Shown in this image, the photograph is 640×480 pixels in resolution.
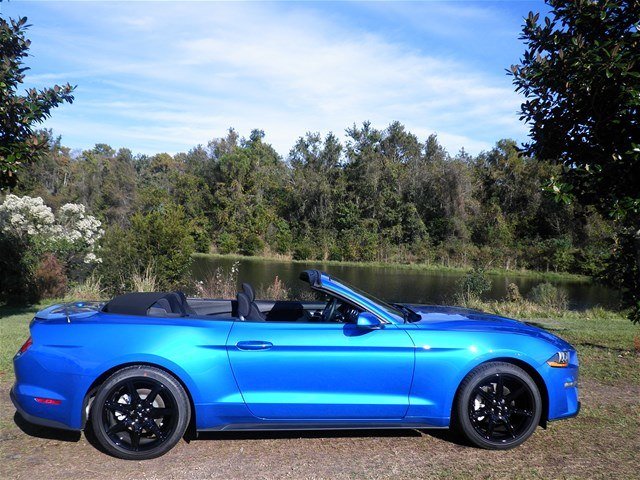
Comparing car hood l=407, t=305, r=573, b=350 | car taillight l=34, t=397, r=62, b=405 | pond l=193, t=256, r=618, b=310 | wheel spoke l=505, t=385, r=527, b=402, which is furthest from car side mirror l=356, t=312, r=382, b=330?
pond l=193, t=256, r=618, b=310

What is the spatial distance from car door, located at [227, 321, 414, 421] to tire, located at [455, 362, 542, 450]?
49 centimetres

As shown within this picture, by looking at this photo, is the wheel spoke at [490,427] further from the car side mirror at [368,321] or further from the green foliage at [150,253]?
the green foliage at [150,253]

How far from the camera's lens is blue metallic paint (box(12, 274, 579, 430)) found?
3979 mm

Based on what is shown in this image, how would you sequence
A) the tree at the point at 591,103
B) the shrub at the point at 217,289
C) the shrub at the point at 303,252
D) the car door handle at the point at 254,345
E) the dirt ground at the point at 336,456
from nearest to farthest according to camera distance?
the dirt ground at the point at 336,456
the car door handle at the point at 254,345
the tree at the point at 591,103
the shrub at the point at 217,289
the shrub at the point at 303,252

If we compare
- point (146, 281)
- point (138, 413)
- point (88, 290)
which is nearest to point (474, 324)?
point (138, 413)

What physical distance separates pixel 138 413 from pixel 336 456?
1.49m

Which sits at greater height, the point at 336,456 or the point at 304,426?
the point at 304,426

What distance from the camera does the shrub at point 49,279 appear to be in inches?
584

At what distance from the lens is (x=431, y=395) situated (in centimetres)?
→ 415

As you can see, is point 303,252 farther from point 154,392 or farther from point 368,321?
point 154,392

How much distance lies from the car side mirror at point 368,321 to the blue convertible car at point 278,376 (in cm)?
1

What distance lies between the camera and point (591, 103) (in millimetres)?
6648

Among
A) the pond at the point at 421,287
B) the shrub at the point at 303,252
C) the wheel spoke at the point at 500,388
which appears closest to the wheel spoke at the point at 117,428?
the wheel spoke at the point at 500,388

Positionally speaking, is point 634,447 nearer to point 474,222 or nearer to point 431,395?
point 431,395
